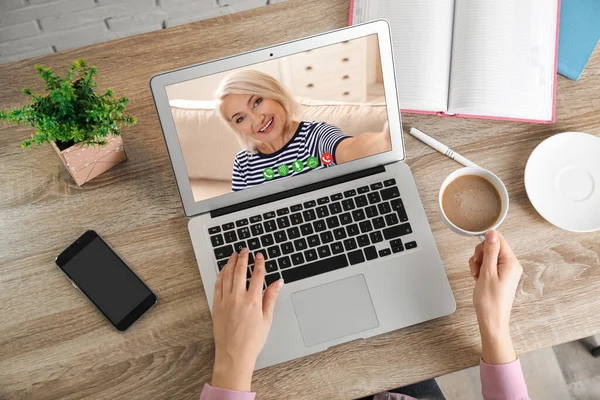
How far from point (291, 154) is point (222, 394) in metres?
0.40

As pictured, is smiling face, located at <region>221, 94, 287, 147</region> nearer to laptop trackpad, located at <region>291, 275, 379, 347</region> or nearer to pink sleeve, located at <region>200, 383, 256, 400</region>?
laptop trackpad, located at <region>291, 275, 379, 347</region>

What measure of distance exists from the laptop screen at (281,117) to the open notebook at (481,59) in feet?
0.40

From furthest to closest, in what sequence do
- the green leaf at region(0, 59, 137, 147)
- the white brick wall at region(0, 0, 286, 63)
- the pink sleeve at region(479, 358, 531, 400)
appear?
the white brick wall at region(0, 0, 286, 63), the pink sleeve at region(479, 358, 531, 400), the green leaf at region(0, 59, 137, 147)

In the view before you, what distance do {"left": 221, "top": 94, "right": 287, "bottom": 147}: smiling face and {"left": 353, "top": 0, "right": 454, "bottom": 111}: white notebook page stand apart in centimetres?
23

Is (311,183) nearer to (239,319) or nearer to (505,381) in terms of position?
(239,319)

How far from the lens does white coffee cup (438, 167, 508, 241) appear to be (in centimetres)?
78

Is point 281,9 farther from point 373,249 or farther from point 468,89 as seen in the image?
point 373,249

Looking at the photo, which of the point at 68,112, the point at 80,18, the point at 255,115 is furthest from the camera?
the point at 80,18

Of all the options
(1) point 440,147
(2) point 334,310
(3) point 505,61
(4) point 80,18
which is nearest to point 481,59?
(3) point 505,61

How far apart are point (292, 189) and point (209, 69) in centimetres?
24

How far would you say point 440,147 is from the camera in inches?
34.3

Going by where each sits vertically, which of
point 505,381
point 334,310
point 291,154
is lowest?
point 505,381

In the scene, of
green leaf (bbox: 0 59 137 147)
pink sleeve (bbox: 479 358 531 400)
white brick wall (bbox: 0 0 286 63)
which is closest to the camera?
green leaf (bbox: 0 59 137 147)

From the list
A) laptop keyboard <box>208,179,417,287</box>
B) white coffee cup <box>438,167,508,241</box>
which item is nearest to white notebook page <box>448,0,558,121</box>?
white coffee cup <box>438,167,508,241</box>
